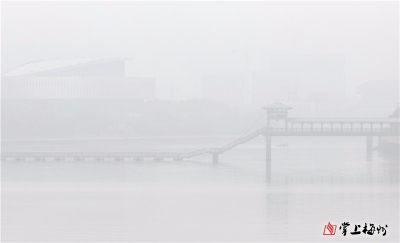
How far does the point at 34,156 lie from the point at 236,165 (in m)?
22.7

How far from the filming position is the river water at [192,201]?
48.5 metres

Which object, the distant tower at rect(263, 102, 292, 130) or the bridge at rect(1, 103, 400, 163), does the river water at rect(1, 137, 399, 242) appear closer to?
the bridge at rect(1, 103, 400, 163)

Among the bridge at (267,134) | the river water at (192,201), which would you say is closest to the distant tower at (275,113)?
the bridge at (267,134)

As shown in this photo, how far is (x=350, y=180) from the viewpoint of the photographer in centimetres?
8025

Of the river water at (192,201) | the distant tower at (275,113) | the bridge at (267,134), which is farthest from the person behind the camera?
the distant tower at (275,113)

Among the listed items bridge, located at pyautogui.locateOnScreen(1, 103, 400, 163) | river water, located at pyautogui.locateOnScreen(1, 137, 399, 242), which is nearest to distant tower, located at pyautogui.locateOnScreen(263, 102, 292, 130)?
bridge, located at pyautogui.locateOnScreen(1, 103, 400, 163)

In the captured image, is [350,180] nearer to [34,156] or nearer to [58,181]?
[58,181]

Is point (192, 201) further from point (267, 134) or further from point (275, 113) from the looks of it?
point (275, 113)

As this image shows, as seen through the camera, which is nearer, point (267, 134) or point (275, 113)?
point (267, 134)

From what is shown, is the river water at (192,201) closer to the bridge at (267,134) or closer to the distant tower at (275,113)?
the bridge at (267,134)

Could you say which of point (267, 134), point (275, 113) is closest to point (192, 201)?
point (267, 134)

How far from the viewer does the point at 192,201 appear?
207 ft

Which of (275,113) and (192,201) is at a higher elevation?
(275,113)

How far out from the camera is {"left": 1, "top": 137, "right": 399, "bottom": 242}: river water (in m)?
48.5
